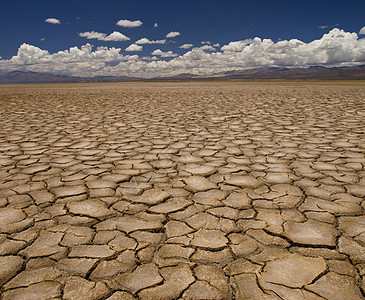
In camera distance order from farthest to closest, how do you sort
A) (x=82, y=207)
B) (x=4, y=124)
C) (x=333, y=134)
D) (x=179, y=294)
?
(x=4, y=124) → (x=333, y=134) → (x=82, y=207) → (x=179, y=294)

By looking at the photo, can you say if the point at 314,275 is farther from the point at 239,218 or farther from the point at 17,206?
the point at 17,206

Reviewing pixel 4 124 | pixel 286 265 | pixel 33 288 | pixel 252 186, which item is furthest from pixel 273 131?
pixel 4 124

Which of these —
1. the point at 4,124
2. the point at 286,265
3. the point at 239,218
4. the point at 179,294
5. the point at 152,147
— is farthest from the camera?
the point at 4,124

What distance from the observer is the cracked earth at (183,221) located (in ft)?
3.43

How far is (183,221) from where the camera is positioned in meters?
1.48

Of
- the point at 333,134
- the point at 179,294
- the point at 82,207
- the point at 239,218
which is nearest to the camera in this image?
the point at 179,294

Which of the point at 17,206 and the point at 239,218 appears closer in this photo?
the point at 239,218

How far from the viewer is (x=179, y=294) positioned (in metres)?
1.00

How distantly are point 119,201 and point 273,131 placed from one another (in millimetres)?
A: 2685

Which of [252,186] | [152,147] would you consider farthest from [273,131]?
[252,186]

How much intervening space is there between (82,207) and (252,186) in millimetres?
1114

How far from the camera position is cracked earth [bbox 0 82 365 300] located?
1.05 meters

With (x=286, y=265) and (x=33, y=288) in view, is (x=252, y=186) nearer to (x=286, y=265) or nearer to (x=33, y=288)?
(x=286, y=265)

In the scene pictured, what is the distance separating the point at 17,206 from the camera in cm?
165
